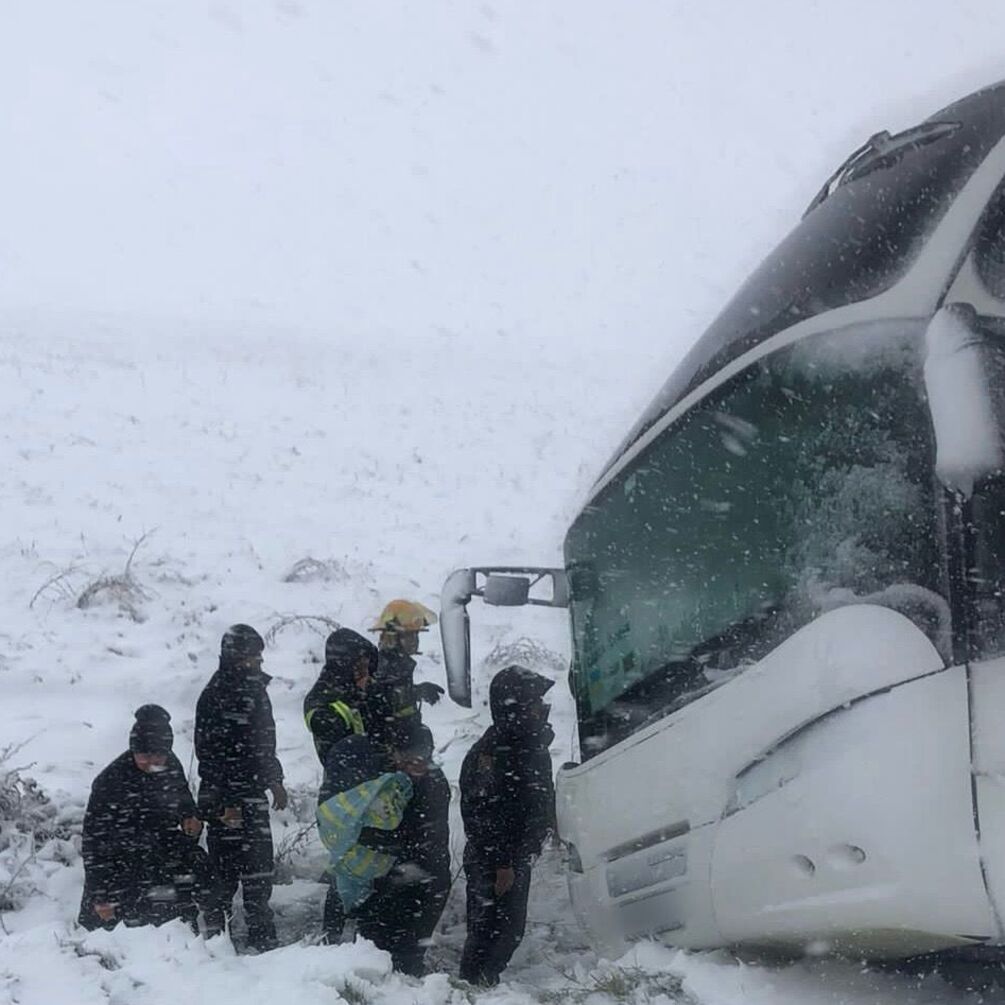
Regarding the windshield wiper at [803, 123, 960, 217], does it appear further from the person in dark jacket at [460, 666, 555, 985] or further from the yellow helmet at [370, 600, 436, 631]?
the yellow helmet at [370, 600, 436, 631]

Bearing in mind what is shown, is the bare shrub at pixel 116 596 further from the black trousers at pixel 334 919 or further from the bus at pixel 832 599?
the bus at pixel 832 599

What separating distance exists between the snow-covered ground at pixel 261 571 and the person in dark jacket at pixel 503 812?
1.14 feet

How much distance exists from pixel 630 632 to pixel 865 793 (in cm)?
172

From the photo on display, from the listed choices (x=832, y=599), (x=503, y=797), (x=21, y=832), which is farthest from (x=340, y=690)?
(x=832, y=599)

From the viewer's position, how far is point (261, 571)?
11039 mm

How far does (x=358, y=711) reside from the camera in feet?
18.2

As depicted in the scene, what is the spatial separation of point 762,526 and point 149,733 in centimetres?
290

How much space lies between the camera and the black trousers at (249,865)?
549 centimetres

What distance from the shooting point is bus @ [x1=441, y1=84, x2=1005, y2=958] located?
2990mm

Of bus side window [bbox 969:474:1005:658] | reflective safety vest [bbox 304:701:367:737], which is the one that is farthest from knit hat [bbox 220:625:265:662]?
bus side window [bbox 969:474:1005:658]

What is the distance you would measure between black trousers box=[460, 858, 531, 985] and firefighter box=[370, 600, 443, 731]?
0.75m

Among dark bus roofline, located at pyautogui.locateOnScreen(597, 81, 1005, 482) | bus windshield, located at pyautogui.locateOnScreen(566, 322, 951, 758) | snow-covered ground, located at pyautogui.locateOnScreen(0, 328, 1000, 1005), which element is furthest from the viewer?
snow-covered ground, located at pyautogui.locateOnScreen(0, 328, 1000, 1005)

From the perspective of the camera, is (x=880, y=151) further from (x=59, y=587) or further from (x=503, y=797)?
(x=59, y=587)

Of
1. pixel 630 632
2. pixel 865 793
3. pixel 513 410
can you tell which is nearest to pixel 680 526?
pixel 630 632
